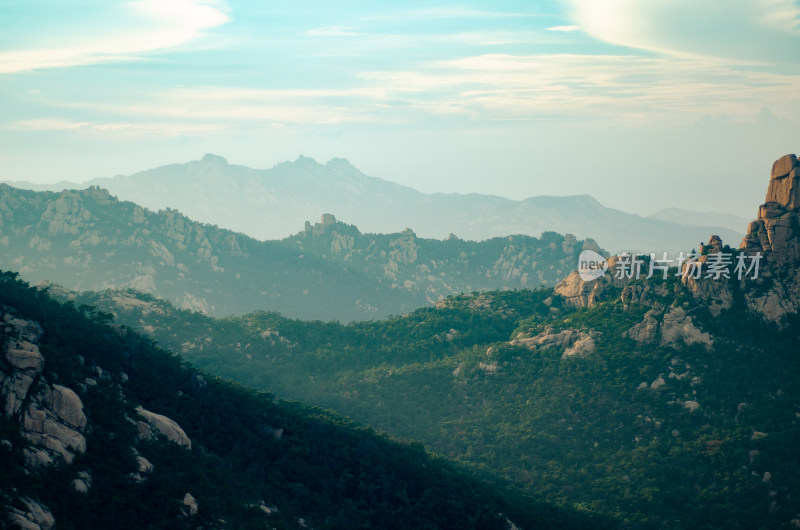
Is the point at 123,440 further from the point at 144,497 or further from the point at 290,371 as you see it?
the point at 290,371

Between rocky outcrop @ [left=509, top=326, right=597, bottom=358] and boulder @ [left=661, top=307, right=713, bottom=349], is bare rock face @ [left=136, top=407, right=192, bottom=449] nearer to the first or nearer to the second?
rocky outcrop @ [left=509, top=326, right=597, bottom=358]

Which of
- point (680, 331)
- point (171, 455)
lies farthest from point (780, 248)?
point (171, 455)

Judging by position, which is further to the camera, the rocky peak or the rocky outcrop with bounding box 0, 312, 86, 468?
the rocky peak

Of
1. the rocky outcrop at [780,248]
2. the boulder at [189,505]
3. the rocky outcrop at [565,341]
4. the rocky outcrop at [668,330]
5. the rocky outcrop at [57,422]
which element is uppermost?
the rocky outcrop at [780,248]

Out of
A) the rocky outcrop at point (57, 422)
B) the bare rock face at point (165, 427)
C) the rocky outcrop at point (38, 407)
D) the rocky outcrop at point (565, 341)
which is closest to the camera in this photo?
the rocky outcrop at point (38, 407)

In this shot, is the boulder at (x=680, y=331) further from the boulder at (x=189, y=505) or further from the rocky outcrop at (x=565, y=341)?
the boulder at (x=189, y=505)

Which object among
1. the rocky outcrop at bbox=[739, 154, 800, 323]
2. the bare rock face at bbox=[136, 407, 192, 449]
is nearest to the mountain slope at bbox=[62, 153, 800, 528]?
the rocky outcrop at bbox=[739, 154, 800, 323]

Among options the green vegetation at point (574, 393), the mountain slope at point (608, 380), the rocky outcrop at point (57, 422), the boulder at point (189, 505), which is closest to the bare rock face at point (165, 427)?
the rocky outcrop at point (57, 422)

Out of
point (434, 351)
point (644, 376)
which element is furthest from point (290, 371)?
point (644, 376)

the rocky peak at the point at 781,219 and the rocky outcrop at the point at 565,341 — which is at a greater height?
the rocky peak at the point at 781,219
